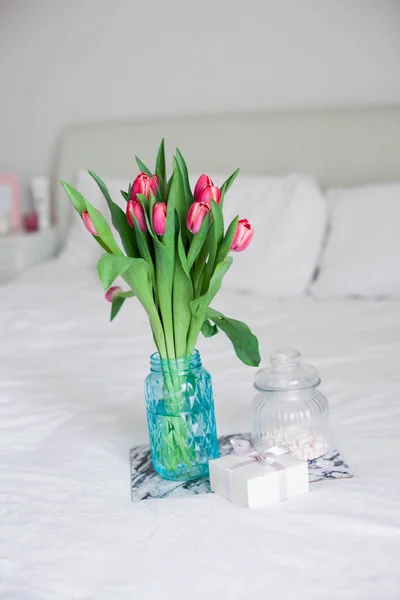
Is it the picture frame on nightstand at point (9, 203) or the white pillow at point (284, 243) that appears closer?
the white pillow at point (284, 243)

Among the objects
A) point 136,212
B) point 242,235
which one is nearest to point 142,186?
point 136,212

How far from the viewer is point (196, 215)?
107cm

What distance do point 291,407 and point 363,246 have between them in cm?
135

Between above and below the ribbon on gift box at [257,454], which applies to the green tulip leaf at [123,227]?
above

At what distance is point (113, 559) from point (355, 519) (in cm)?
31

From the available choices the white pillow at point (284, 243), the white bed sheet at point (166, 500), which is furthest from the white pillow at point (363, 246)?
the white bed sheet at point (166, 500)

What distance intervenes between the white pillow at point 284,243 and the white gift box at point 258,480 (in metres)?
1.46

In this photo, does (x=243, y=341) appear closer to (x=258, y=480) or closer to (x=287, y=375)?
(x=287, y=375)

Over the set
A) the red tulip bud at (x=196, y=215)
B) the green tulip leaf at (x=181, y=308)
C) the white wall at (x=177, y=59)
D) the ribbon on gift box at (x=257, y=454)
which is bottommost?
the ribbon on gift box at (x=257, y=454)

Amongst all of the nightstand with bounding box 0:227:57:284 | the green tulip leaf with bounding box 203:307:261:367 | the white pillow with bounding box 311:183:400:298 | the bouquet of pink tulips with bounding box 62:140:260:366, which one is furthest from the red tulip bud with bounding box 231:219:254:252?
the nightstand with bounding box 0:227:57:284

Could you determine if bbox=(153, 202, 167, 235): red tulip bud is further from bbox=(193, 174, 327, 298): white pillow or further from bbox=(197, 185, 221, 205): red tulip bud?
bbox=(193, 174, 327, 298): white pillow

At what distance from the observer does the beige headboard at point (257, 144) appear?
2.69 m

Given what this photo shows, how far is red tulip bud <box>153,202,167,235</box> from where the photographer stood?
3.48 feet

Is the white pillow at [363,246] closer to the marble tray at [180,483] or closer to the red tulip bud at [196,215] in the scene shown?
the marble tray at [180,483]
